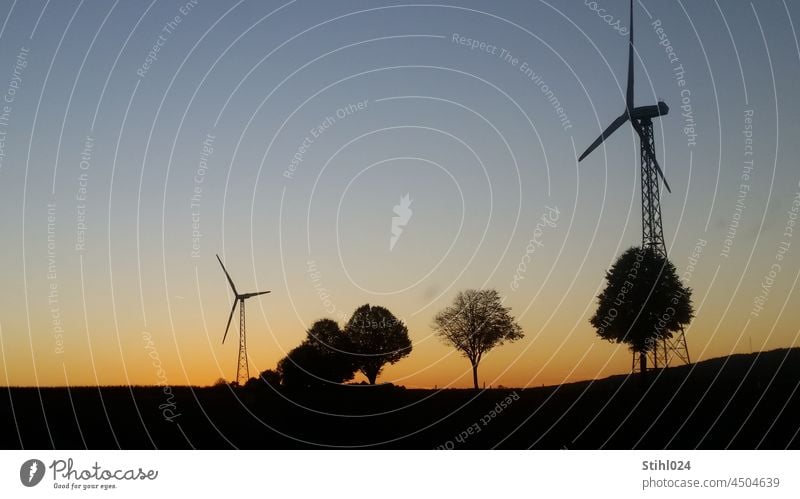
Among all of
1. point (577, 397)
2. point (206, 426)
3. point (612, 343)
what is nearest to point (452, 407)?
point (577, 397)

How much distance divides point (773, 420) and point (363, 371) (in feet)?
153

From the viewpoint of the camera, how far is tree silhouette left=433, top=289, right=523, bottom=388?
2675 inches

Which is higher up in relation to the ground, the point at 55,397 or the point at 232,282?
the point at 232,282

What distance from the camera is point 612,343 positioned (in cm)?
6178

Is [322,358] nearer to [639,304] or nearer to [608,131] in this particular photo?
[639,304]

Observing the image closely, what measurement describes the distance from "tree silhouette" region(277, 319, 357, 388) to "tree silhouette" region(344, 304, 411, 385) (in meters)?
1.03

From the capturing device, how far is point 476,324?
6844cm

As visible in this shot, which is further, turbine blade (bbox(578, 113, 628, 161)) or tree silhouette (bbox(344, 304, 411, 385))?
tree silhouette (bbox(344, 304, 411, 385))

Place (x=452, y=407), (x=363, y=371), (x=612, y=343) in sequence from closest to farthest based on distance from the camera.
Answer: (x=452, y=407) → (x=612, y=343) → (x=363, y=371)
